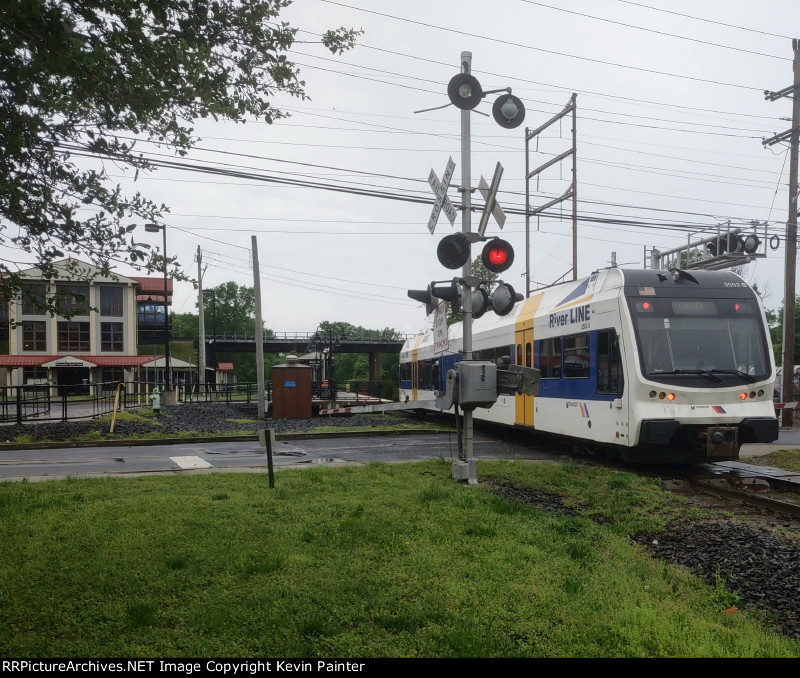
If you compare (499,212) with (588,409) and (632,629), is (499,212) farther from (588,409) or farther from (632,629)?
(632,629)

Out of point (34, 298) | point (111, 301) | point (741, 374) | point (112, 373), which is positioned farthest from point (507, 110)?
point (112, 373)

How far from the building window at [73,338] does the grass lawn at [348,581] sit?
209 ft

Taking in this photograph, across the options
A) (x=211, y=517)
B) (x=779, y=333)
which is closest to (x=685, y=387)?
(x=211, y=517)

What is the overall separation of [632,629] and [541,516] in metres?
Result: 3.25

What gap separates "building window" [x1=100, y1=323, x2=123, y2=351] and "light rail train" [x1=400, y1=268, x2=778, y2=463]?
2447 inches

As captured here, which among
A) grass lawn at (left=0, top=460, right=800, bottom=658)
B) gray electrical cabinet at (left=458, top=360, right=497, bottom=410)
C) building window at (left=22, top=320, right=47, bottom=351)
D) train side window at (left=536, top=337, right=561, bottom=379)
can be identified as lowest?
grass lawn at (left=0, top=460, right=800, bottom=658)

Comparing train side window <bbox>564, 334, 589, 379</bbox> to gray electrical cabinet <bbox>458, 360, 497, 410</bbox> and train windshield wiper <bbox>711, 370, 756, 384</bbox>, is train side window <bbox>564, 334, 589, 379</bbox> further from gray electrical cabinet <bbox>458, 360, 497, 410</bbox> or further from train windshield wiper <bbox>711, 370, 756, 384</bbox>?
gray electrical cabinet <bbox>458, 360, 497, 410</bbox>

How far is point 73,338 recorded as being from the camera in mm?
66938

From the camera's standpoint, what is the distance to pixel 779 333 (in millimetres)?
67188

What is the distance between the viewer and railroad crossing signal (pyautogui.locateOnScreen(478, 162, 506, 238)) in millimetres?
9281

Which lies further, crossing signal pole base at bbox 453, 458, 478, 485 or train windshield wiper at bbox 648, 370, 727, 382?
train windshield wiper at bbox 648, 370, 727, 382

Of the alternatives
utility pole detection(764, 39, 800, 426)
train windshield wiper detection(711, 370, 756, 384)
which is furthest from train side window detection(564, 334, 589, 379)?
utility pole detection(764, 39, 800, 426)

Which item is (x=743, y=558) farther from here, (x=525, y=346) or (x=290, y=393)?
(x=290, y=393)

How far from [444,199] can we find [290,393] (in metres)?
17.2
